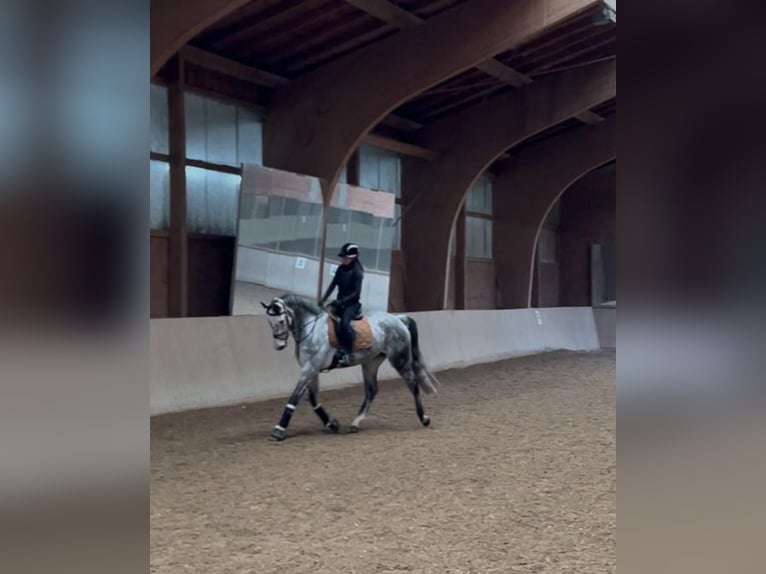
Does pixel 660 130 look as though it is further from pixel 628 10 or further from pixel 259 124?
pixel 259 124

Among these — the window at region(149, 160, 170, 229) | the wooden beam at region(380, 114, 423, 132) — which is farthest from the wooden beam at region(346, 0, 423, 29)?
the wooden beam at region(380, 114, 423, 132)

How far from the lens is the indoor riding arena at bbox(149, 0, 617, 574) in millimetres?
4445

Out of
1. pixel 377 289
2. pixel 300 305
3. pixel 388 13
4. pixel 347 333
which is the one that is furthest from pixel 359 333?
pixel 377 289

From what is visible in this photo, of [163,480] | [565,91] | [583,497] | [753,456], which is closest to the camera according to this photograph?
[753,456]

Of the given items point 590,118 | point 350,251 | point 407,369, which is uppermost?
point 590,118

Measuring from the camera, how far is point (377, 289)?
14.7 meters

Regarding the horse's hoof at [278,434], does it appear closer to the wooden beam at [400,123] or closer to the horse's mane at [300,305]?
the horse's mane at [300,305]

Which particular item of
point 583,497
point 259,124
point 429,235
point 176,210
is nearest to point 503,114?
point 429,235

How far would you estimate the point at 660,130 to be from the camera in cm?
123

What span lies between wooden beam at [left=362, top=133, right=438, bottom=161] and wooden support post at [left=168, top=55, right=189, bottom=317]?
4393 mm

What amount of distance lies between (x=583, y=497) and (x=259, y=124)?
988 cm

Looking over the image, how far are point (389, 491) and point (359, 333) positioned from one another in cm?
260

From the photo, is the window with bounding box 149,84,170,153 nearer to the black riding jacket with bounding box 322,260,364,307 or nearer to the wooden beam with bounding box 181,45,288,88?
the wooden beam with bounding box 181,45,288,88

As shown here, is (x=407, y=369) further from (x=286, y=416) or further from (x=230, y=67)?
(x=230, y=67)
